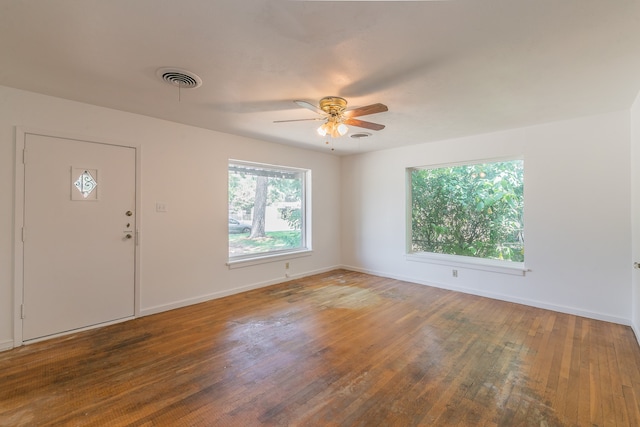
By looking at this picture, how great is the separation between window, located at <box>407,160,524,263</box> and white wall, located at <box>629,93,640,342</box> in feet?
3.40

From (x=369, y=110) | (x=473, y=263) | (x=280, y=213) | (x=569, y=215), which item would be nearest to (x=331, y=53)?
(x=369, y=110)

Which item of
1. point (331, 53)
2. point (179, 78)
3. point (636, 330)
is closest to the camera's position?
point (331, 53)

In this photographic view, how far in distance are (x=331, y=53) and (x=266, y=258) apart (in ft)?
11.2

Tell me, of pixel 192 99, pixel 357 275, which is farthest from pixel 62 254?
pixel 357 275

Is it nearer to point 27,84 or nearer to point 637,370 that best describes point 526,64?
point 637,370

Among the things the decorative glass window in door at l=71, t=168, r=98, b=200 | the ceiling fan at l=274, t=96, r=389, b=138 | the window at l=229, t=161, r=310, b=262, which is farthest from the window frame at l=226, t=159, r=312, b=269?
the ceiling fan at l=274, t=96, r=389, b=138

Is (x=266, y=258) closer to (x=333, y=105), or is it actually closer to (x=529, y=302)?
(x=333, y=105)

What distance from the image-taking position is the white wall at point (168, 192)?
2598 millimetres

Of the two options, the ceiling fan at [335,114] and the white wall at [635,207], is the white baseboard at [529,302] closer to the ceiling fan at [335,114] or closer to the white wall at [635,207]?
the white wall at [635,207]

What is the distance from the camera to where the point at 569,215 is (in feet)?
11.4

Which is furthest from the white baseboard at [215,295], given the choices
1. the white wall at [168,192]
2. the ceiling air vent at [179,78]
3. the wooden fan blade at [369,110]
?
the wooden fan blade at [369,110]

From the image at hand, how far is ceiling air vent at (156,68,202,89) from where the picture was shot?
87.8 inches

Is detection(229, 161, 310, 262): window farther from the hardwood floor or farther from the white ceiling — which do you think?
the white ceiling

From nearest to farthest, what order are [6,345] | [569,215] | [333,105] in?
1. [6,345]
2. [333,105]
3. [569,215]
